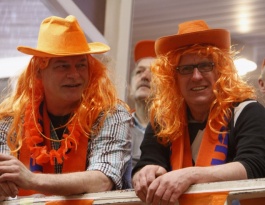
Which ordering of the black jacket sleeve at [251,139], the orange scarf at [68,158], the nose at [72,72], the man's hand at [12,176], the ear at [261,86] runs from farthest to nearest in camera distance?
the ear at [261,86], the nose at [72,72], the orange scarf at [68,158], the man's hand at [12,176], the black jacket sleeve at [251,139]

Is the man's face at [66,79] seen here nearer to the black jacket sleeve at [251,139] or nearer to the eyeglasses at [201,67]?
the eyeglasses at [201,67]

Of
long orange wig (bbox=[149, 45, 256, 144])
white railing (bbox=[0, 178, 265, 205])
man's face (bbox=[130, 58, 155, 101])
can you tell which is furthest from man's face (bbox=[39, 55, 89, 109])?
man's face (bbox=[130, 58, 155, 101])

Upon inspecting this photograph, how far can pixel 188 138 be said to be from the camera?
2.60 metres

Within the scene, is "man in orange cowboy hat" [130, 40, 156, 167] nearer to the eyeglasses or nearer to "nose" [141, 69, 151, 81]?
"nose" [141, 69, 151, 81]

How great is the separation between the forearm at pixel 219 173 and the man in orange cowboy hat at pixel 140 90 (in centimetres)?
131

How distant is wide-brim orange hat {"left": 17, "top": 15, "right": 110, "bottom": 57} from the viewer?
2775 mm

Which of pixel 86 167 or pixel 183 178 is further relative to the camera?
pixel 86 167

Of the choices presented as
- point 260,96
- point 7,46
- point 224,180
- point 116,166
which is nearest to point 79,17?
point 7,46

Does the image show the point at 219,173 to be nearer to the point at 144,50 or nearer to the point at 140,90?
the point at 140,90

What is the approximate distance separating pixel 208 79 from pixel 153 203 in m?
0.67

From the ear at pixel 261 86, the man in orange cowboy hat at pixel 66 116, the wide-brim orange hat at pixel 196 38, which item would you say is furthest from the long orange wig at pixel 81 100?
Result: the ear at pixel 261 86

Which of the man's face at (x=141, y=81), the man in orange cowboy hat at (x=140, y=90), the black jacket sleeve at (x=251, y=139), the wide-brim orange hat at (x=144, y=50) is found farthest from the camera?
the wide-brim orange hat at (x=144, y=50)

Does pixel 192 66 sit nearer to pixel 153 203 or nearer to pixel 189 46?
pixel 189 46

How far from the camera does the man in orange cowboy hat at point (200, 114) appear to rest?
2326 millimetres
